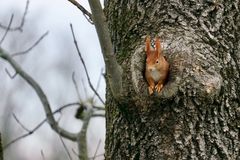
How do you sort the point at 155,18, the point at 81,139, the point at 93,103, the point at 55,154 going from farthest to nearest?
the point at 55,154 → the point at 93,103 → the point at 81,139 → the point at 155,18

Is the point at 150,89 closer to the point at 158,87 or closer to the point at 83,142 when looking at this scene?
the point at 158,87

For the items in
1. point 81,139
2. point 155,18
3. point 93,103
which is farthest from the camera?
point 93,103

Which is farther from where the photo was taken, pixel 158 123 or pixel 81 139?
pixel 81 139

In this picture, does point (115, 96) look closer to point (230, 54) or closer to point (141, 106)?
point (141, 106)

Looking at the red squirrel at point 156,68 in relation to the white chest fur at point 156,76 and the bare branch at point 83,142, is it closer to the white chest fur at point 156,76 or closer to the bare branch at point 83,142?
the white chest fur at point 156,76

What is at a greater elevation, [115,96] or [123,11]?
[123,11]

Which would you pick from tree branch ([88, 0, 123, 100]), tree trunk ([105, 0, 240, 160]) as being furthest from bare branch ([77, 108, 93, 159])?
tree branch ([88, 0, 123, 100])

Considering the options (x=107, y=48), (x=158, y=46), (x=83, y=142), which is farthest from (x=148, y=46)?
(x=83, y=142)

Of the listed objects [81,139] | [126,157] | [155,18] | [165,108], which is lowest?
[81,139]

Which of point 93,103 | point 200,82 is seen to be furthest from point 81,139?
point 200,82
